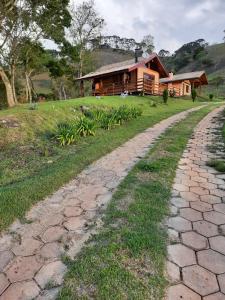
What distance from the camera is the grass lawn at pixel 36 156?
4.24 m

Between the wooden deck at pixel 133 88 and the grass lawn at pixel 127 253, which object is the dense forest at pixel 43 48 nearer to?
the wooden deck at pixel 133 88

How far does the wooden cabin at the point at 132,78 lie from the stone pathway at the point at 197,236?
2059 cm

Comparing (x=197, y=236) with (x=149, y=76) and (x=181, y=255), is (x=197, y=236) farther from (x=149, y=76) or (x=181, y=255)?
(x=149, y=76)

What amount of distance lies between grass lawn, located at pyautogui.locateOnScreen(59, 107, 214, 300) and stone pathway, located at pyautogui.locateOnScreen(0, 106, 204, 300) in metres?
0.16

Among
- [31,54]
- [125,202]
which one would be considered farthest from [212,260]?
[31,54]

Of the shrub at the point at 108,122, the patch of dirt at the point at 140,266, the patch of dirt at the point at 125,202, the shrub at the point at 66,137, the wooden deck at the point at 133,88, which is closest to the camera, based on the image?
the patch of dirt at the point at 140,266

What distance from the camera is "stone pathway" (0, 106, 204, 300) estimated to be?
2.44 meters

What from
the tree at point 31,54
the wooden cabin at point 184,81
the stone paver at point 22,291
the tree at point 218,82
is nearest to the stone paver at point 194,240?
the stone paver at point 22,291

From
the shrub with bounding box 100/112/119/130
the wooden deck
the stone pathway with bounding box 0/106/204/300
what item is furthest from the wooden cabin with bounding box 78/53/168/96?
the stone pathway with bounding box 0/106/204/300

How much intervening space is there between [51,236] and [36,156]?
4240 mm

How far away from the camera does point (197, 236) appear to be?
10.2 feet

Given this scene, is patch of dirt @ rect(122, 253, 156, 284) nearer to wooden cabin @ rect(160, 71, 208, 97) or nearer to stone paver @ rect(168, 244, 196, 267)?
stone paver @ rect(168, 244, 196, 267)

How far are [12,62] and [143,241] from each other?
18906 millimetres

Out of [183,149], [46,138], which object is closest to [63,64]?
[46,138]
